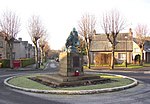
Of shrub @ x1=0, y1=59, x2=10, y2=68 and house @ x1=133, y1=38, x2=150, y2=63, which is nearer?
shrub @ x1=0, y1=59, x2=10, y2=68

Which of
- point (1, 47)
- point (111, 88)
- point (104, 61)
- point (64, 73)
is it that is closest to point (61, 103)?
point (111, 88)

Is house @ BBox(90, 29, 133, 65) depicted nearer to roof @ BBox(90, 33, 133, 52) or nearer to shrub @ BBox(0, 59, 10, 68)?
roof @ BBox(90, 33, 133, 52)

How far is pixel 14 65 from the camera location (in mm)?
41719

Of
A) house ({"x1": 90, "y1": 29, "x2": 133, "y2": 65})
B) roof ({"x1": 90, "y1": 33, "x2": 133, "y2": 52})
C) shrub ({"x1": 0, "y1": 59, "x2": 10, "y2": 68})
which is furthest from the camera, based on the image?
roof ({"x1": 90, "y1": 33, "x2": 133, "y2": 52})

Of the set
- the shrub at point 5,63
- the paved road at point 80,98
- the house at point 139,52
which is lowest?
the paved road at point 80,98

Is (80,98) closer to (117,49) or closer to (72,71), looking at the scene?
(72,71)

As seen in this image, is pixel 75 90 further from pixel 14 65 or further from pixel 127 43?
pixel 127 43

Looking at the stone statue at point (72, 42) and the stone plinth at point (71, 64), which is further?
the stone statue at point (72, 42)

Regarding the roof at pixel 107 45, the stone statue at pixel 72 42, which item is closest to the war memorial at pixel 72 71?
the stone statue at pixel 72 42

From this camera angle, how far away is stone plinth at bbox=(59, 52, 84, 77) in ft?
64.2

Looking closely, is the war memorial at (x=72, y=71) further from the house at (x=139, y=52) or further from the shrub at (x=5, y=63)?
the house at (x=139, y=52)

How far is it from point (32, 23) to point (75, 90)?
31.4 meters

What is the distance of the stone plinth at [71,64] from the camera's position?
64.2ft

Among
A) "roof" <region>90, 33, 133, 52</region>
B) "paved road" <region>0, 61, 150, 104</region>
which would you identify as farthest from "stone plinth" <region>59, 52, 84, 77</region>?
"roof" <region>90, 33, 133, 52</region>
